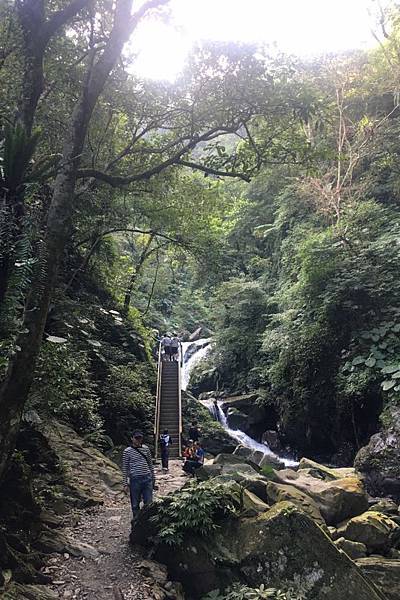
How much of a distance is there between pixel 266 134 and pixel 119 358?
8589 millimetres

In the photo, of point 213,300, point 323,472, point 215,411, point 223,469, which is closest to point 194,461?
point 223,469

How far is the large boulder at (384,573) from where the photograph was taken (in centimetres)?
547

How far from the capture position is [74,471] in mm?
7605

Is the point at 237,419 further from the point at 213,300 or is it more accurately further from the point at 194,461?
the point at 194,461

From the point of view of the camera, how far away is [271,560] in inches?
183

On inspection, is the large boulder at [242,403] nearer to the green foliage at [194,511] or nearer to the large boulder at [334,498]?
the large boulder at [334,498]

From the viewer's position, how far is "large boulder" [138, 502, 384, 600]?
4.41 meters

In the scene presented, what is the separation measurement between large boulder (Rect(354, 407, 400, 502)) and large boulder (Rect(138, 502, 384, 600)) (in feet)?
17.9

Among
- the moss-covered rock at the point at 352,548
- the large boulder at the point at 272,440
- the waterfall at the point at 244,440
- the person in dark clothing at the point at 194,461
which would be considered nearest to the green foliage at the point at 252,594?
the moss-covered rock at the point at 352,548

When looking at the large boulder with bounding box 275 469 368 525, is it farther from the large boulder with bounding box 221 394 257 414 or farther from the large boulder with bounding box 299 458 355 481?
the large boulder with bounding box 221 394 257 414

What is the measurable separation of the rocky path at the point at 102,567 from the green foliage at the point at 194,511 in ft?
1.40

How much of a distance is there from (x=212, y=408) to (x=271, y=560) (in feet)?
45.6

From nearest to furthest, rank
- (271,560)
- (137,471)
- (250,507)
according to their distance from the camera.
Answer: (271,560) → (250,507) → (137,471)

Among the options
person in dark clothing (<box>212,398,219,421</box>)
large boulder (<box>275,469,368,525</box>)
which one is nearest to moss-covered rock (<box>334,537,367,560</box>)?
large boulder (<box>275,469,368,525</box>)
